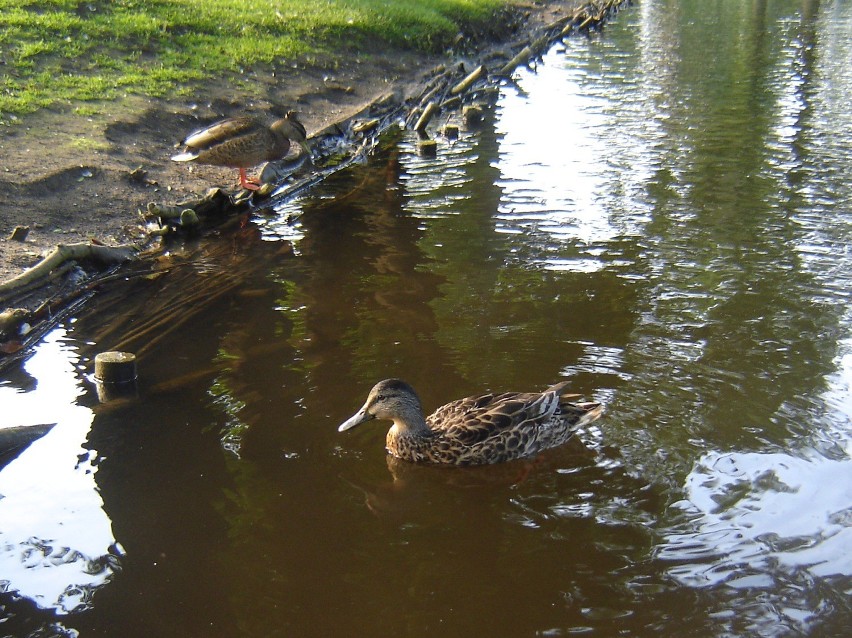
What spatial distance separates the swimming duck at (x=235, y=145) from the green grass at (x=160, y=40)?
265 cm

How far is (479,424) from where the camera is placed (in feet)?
20.3

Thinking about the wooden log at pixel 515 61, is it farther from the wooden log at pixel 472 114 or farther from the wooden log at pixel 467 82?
the wooden log at pixel 472 114

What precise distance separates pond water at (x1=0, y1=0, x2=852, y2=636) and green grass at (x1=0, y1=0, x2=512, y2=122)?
4032 mm

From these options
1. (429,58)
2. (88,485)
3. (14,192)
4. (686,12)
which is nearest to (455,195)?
(14,192)

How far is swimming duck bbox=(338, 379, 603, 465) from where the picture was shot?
618 cm

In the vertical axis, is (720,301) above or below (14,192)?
below

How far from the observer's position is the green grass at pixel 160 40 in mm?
13461

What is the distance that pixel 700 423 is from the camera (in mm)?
6320

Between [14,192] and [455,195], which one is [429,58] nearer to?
[455,195]

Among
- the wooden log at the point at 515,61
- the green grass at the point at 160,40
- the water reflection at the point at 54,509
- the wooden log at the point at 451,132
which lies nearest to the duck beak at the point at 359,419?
the water reflection at the point at 54,509

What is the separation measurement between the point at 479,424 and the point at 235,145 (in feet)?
21.4

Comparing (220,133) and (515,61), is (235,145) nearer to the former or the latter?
(220,133)

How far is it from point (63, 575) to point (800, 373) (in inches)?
202

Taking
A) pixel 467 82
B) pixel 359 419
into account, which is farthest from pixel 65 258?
pixel 467 82
